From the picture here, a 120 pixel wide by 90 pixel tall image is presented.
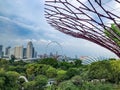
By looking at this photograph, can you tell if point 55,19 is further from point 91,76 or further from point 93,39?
point 91,76

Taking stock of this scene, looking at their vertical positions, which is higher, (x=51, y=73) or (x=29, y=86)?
(x=51, y=73)

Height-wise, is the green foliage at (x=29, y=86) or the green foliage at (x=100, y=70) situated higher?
the green foliage at (x=100, y=70)

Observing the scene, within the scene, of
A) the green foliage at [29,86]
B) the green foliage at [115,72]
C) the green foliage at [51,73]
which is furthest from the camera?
the green foliage at [51,73]

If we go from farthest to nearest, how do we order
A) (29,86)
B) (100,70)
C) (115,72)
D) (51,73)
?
1. (51,73)
2. (100,70)
3. (115,72)
4. (29,86)

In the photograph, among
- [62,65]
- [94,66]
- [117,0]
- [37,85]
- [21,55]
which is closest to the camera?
[117,0]

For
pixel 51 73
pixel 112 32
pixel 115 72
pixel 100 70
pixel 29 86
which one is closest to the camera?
pixel 112 32

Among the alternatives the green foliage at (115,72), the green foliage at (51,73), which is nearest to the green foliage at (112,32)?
the green foliage at (115,72)

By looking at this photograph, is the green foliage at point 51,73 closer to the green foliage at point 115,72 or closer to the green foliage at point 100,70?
the green foliage at point 100,70

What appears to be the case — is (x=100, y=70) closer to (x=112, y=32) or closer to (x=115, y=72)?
(x=115, y=72)

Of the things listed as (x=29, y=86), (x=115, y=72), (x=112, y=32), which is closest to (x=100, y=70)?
(x=115, y=72)

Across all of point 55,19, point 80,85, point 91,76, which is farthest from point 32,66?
point 55,19

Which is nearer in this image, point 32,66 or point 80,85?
point 80,85
